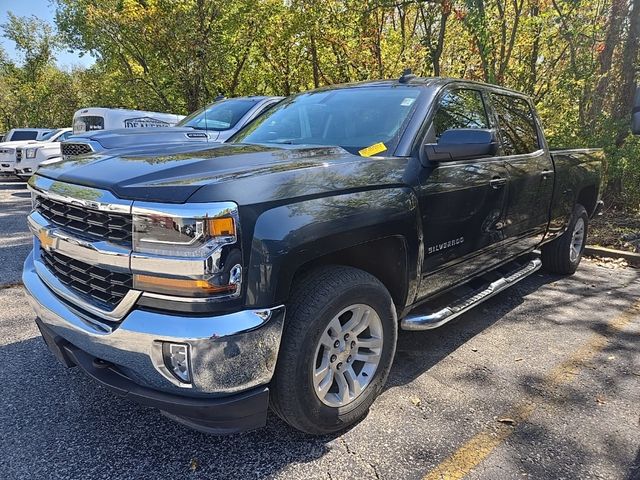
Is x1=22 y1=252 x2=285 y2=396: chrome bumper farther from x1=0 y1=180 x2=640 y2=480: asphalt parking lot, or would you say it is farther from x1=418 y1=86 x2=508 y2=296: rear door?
x1=418 y1=86 x2=508 y2=296: rear door

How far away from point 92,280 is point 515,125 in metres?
3.61

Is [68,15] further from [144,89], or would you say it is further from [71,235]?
[71,235]

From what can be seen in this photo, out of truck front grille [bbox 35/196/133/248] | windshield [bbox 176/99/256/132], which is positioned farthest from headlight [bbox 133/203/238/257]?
windshield [bbox 176/99/256/132]

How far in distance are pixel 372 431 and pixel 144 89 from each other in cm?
1774

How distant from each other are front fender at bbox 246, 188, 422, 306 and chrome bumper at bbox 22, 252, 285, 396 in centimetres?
12

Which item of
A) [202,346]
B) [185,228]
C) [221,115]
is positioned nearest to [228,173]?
[185,228]

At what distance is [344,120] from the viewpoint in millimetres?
3312

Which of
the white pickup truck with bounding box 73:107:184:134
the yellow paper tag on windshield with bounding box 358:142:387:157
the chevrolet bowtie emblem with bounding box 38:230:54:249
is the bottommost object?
the chevrolet bowtie emblem with bounding box 38:230:54:249

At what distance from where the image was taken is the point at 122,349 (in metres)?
2.02

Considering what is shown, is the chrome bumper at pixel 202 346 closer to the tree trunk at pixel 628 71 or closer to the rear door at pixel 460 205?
the rear door at pixel 460 205

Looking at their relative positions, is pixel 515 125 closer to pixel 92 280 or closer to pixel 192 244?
pixel 192 244

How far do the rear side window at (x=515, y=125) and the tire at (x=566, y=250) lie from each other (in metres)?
1.23

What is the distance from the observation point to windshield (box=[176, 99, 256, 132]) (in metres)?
7.96

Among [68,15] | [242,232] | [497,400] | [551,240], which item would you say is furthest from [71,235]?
[68,15]
